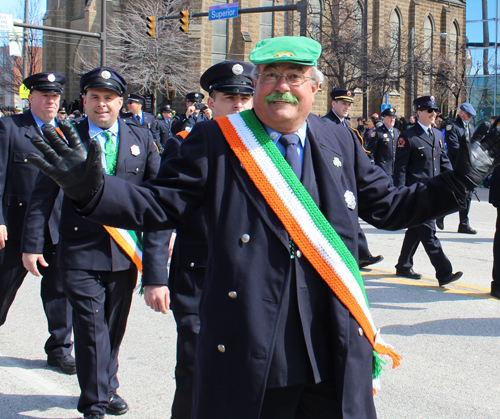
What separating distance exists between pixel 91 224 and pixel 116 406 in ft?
3.81

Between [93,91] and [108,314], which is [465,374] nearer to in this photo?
[108,314]

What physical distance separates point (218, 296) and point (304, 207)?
0.46 metres

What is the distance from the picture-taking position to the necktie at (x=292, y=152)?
2.41m

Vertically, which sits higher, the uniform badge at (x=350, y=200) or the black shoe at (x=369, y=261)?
the uniform badge at (x=350, y=200)

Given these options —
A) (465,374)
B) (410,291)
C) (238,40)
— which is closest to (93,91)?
(465,374)

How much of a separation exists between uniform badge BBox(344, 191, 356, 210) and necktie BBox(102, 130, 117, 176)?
6.57 ft

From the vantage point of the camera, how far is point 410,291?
709cm

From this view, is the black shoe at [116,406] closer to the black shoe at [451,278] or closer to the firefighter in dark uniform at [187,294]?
the firefighter in dark uniform at [187,294]

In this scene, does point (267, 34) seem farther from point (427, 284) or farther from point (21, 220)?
point (21, 220)

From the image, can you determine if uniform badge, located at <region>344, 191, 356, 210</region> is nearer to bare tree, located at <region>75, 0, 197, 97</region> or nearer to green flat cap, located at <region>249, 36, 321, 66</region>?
green flat cap, located at <region>249, 36, 321, 66</region>

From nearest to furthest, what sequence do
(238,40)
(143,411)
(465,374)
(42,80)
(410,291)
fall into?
1. (143,411)
2. (465,374)
3. (42,80)
4. (410,291)
5. (238,40)

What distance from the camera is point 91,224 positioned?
3922mm

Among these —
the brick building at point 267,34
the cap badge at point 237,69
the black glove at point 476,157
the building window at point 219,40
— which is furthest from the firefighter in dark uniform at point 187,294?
the building window at point 219,40

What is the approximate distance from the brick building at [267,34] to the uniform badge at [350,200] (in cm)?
3302
